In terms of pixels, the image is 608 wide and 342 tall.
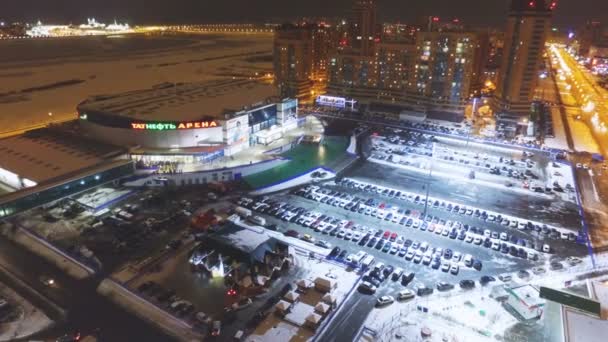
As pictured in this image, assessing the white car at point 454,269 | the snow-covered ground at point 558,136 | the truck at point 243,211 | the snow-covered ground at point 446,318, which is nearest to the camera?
the snow-covered ground at point 446,318

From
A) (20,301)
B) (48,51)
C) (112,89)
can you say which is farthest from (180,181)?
(48,51)

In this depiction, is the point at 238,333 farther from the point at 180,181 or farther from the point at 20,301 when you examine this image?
the point at 180,181

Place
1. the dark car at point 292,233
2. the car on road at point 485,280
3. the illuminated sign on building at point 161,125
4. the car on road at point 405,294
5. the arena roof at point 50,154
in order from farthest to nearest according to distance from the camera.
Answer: the illuminated sign on building at point 161,125 < the arena roof at point 50,154 < the dark car at point 292,233 < the car on road at point 485,280 < the car on road at point 405,294

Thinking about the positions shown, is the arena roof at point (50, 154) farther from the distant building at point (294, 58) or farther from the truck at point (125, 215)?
the distant building at point (294, 58)

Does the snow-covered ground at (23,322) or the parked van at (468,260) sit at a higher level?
the parked van at (468,260)

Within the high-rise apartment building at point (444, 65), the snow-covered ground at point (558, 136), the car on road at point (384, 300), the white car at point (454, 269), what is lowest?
the car on road at point (384, 300)

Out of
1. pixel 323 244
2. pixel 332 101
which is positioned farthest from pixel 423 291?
pixel 332 101

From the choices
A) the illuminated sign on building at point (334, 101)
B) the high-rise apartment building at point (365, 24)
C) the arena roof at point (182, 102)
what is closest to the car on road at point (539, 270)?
the arena roof at point (182, 102)
